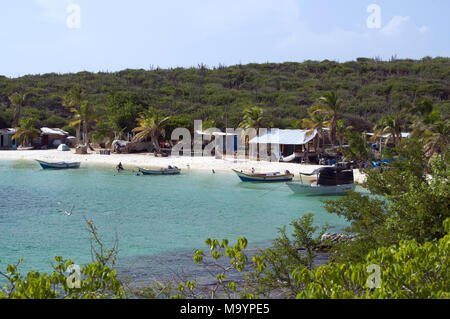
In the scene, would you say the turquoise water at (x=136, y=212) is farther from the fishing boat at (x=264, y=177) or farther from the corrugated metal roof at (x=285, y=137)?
the corrugated metal roof at (x=285, y=137)

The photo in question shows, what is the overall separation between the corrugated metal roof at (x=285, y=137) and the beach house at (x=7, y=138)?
2982 cm

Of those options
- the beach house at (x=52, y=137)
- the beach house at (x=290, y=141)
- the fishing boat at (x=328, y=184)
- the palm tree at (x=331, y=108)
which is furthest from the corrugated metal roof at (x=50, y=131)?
the fishing boat at (x=328, y=184)

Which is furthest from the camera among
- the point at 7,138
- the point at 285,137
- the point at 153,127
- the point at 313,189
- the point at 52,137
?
the point at 52,137

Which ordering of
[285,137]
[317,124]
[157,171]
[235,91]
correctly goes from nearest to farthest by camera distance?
[157,171], [317,124], [285,137], [235,91]

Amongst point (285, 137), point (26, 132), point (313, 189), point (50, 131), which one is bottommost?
point (313, 189)

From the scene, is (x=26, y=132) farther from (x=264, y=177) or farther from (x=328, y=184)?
(x=328, y=184)

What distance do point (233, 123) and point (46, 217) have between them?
35.8m

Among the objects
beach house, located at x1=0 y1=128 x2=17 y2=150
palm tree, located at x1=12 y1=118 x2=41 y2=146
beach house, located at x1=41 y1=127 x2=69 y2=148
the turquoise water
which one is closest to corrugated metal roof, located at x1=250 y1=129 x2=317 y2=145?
the turquoise water

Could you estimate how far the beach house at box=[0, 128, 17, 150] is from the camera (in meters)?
54.0

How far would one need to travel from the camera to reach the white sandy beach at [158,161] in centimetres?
3712

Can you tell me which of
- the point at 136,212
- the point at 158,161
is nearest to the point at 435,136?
the point at 136,212

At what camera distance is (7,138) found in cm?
5456

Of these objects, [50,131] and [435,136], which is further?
[50,131]

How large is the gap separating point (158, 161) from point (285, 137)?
11.7 meters
